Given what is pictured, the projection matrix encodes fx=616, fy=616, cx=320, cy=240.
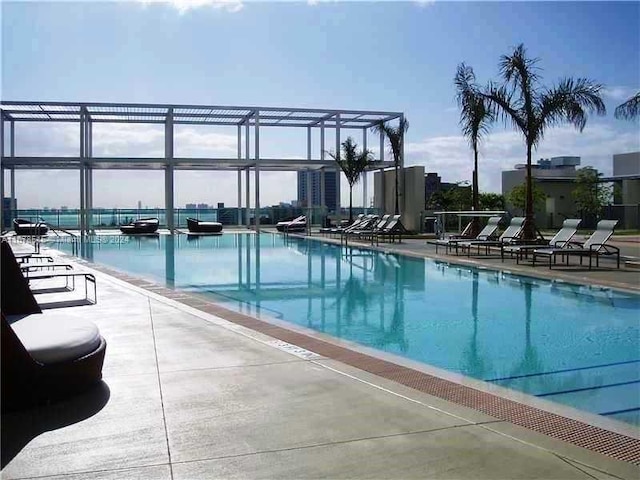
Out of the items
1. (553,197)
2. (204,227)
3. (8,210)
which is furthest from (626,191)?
(8,210)

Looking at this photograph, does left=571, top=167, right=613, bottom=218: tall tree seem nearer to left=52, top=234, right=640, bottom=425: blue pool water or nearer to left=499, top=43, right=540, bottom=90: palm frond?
left=499, top=43, right=540, bottom=90: palm frond

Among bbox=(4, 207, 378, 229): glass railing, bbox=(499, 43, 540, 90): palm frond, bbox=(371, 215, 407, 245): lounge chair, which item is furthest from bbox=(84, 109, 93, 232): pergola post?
bbox=(499, 43, 540, 90): palm frond

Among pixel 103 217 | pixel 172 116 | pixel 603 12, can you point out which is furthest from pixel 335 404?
pixel 103 217

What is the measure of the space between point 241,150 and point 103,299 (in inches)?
902

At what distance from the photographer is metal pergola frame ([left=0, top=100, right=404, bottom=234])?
25688 mm

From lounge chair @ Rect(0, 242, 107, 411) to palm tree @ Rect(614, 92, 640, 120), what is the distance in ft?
41.9

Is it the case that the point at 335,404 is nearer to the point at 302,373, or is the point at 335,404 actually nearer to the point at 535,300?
the point at 302,373

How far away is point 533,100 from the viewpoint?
54.1 feet

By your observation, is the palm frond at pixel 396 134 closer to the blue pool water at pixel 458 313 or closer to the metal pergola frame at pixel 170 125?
the metal pergola frame at pixel 170 125

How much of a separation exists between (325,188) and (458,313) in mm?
23929

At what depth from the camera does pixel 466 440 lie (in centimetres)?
313

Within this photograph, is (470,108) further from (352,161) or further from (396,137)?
(352,161)

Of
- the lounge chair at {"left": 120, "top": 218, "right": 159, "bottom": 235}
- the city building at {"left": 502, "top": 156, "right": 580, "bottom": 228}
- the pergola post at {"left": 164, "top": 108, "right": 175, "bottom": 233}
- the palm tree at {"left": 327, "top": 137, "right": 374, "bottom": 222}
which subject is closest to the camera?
the pergola post at {"left": 164, "top": 108, "right": 175, "bottom": 233}

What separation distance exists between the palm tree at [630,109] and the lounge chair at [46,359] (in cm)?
1278
